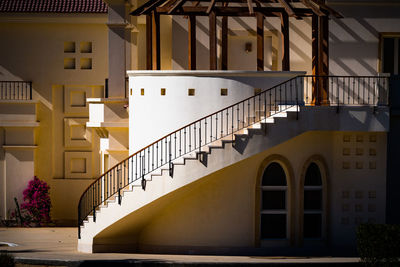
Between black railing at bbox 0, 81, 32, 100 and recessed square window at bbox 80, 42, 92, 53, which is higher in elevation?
recessed square window at bbox 80, 42, 92, 53

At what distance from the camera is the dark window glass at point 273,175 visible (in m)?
27.6

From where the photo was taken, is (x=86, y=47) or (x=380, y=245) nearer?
(x=380, y=245)

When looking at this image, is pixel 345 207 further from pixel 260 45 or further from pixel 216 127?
pixel 260 45

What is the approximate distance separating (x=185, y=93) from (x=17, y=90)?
10265 millimetres

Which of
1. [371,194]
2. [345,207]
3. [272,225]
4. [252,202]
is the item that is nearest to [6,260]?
[252,202]

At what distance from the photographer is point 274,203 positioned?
27.8 m

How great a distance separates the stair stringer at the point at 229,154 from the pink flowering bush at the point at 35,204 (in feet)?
25.2

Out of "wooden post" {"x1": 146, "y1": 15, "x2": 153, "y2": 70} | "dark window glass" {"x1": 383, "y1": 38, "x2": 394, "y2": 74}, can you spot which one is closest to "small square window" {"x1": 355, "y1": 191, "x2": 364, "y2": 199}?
"dark window glass" {"x1": 383, "y1": 38, "x2": 394, "y2": 74}

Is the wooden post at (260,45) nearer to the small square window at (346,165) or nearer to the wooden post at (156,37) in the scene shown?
the wooden post at (156,37)

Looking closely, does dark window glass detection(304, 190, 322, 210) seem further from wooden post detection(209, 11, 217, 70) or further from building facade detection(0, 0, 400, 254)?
wooden post detection(209, 11, 217, 70)

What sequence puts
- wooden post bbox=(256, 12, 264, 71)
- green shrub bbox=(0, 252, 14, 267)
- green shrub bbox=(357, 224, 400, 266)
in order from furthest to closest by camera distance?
wooden post bbox=(256, 12, 264, 71) → green shrub bbox=(357, 224, 400, 266) → green shrub bbox=(0, 252, 14, 267)

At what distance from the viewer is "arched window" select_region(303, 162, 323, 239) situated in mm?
27922

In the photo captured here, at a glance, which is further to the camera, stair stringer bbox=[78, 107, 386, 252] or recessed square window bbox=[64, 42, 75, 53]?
recessed square window bbox=[64, 42, 75, 53]

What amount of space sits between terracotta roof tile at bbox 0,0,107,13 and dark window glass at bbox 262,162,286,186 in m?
10.2
